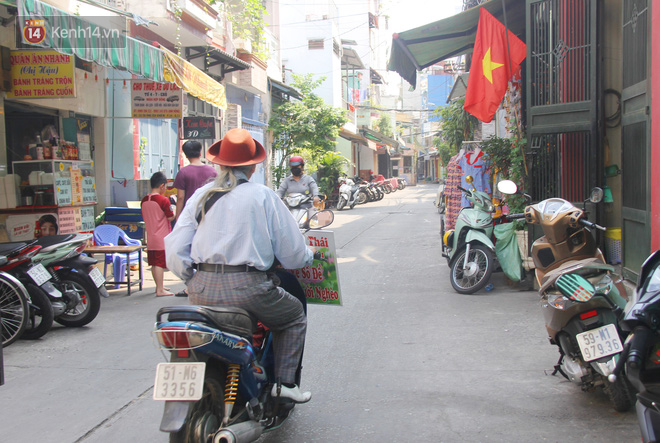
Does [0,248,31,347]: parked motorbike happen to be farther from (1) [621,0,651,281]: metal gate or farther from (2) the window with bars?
(2) the window with bars

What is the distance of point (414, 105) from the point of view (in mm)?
76000

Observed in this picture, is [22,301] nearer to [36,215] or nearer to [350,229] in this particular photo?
[36,215]

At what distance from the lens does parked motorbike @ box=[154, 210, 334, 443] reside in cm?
258

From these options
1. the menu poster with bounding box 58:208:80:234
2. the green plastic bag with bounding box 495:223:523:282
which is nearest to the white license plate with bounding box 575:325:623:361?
the green plastic bag with bounding box 495:223:523:282

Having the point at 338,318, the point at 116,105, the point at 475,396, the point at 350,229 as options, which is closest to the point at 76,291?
the point at 338,318

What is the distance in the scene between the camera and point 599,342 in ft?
11.2

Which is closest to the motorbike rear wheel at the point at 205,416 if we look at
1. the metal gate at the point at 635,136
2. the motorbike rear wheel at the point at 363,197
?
the metal gate at the point at 635,136

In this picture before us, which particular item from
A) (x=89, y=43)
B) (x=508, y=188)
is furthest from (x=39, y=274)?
(x=508, y=188)

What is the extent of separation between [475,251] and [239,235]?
16.4 feet

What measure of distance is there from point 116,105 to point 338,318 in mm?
6945

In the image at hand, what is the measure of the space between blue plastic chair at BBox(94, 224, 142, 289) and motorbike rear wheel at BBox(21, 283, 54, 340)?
266cm

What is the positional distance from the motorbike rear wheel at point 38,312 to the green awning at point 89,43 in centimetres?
272

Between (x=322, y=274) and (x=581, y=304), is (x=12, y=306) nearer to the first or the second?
(x=322, y=274)

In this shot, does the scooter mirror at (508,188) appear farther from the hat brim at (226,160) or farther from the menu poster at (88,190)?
the menu poster at (88,190)
